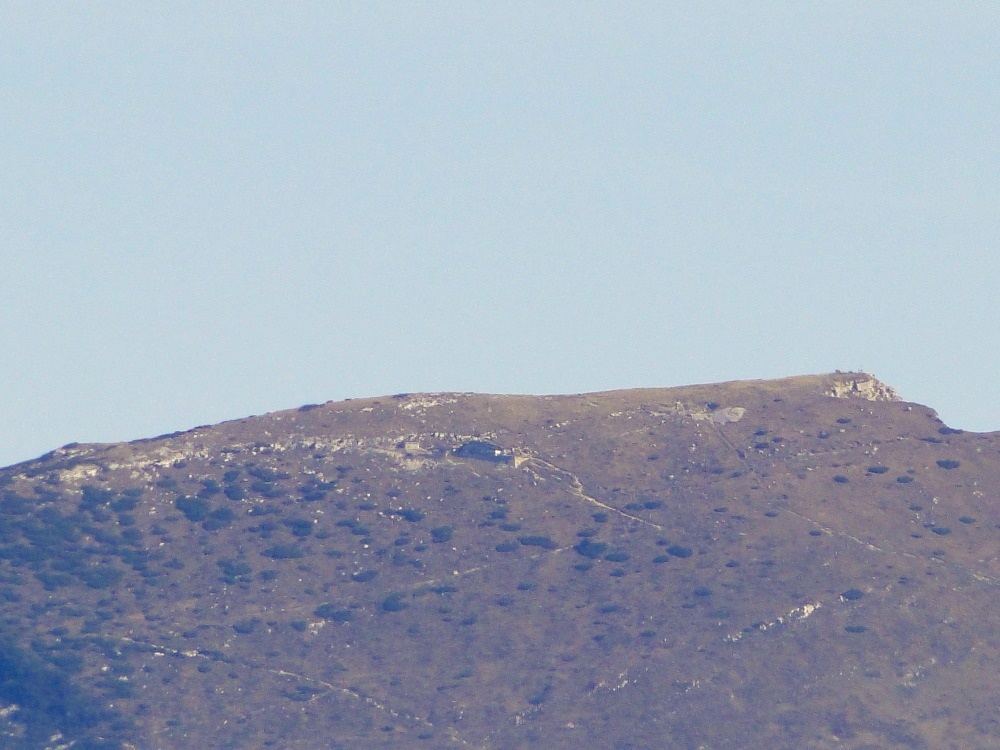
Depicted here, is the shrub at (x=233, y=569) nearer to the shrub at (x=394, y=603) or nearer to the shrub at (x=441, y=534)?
the shrub at (x=394, y=603)

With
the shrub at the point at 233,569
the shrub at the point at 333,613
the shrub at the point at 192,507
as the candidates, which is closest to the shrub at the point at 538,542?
the shrub at the point at 333,613

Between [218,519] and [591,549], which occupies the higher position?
[218,519]

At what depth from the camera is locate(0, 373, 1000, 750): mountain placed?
150250 mm

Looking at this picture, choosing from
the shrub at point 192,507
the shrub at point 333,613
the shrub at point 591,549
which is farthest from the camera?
the shrub at point 192,507

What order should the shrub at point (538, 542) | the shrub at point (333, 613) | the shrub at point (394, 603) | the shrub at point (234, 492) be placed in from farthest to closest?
the shrub at point (234, 492)
the shrub at point (538, 542)
the shrub at point (394, 603)
the shrub at point (333, 613)

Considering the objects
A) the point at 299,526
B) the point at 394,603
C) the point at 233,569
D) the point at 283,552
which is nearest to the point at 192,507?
the point at 233,569

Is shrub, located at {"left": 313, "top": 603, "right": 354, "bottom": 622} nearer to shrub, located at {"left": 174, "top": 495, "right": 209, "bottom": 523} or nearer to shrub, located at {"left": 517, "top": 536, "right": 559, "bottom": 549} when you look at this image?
shrub, located at {"left": 517, "top": 536, "right": 559, "bottom": 549}

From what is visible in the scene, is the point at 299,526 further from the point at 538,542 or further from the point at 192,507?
the point at 538,542

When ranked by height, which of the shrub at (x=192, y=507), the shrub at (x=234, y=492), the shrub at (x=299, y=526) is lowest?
the shrub at (x=299, y=526)

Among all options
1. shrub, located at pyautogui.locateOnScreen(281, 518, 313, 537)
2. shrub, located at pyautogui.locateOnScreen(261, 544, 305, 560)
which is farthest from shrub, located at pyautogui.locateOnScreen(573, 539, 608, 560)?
shrub, located at pyautogui.locateOnScreen(261, 544, 305, 560)

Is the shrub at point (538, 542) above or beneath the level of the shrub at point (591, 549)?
above

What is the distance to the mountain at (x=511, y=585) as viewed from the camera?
150250mm

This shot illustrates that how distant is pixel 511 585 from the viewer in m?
172

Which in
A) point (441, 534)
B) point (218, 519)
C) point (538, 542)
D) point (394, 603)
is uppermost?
point (218, 519)
